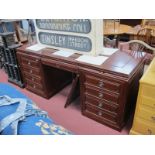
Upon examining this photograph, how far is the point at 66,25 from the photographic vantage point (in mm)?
1919

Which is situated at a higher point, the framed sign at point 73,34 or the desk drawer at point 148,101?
the framed sign at point 73,34

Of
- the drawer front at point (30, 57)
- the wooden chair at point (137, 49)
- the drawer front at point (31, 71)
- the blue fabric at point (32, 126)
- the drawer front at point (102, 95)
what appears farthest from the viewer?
the drawer front at point (31, 71)

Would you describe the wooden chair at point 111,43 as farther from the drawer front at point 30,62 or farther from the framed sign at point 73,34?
the drawer front at point 30,62

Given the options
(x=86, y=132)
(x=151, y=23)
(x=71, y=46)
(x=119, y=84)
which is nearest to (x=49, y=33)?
(x=71, y=46)

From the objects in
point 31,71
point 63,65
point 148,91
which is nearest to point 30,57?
point 31,71

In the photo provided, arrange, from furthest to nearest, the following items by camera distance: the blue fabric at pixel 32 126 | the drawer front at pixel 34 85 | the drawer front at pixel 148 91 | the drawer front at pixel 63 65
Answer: the drawer front at pixel 34 85 → the drawer front at pixel 63 65 → the drawer front at pixel 148 91 → the blue fabric at pixel 32 126

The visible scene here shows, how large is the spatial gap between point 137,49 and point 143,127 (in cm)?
99

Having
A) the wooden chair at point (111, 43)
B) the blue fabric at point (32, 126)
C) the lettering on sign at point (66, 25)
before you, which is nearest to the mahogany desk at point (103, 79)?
the lettering on sign at point (66, 25)

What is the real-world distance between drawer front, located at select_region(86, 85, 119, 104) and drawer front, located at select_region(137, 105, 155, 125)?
0.25 m

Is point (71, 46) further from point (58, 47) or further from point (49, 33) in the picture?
point (49, 33)

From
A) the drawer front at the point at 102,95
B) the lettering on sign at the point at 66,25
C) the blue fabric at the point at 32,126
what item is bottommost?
the drawer front at the point at 102,95

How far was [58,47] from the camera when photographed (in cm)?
217

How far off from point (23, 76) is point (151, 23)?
2.97m

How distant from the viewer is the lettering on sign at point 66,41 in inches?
73.9
